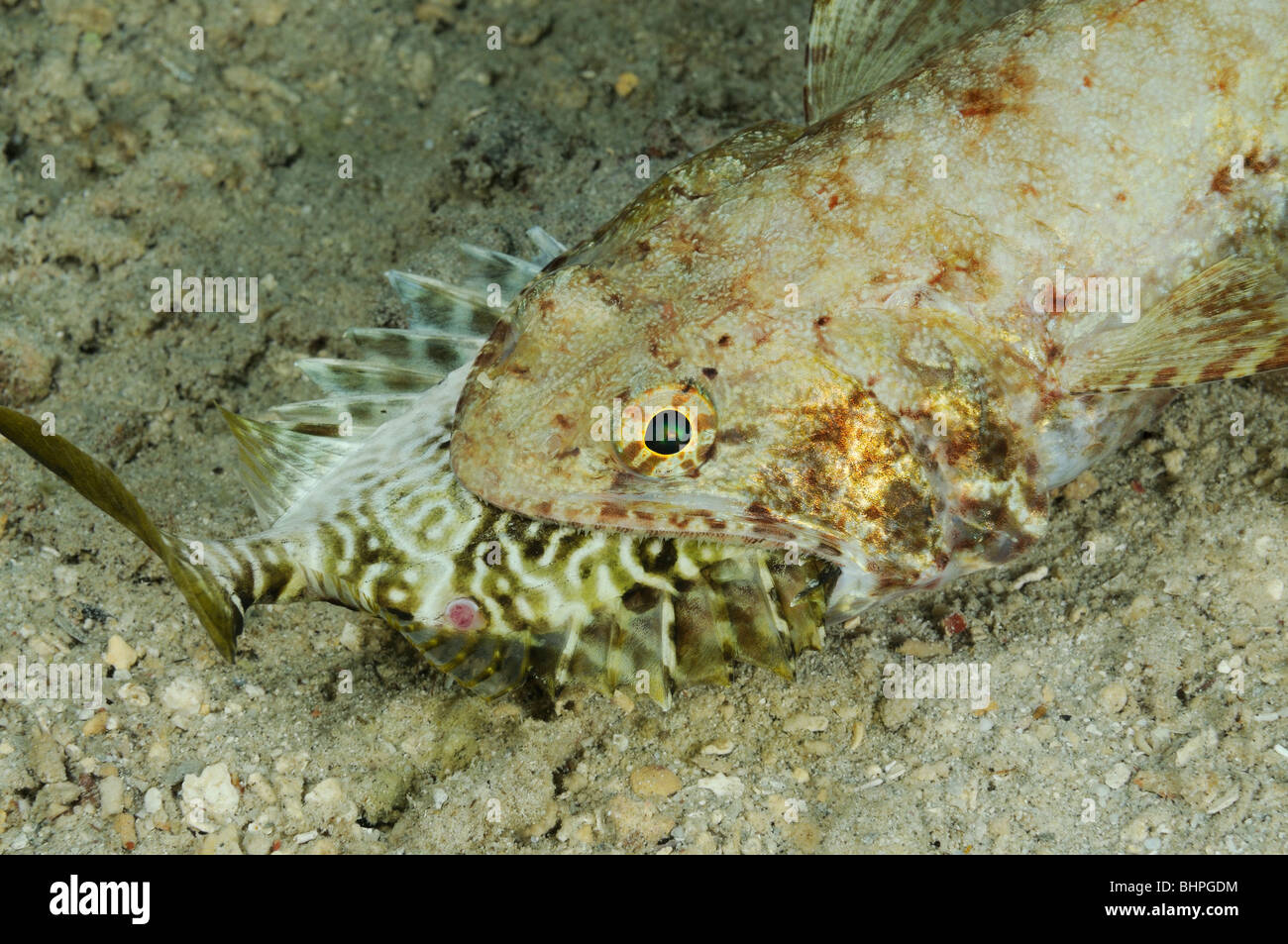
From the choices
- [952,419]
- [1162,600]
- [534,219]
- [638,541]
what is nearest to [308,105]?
[534,219]

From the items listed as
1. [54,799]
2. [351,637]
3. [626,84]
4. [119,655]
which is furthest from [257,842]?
[626,84]

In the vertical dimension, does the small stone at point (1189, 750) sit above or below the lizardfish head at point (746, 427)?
below

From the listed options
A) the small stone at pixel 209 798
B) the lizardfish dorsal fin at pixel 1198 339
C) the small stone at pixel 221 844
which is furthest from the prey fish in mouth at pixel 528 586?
the lizardfish dorsal fin at pixel 1198 339

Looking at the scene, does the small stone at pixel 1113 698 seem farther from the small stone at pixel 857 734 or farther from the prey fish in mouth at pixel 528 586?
the prey fish in mouth at pixel 528 586

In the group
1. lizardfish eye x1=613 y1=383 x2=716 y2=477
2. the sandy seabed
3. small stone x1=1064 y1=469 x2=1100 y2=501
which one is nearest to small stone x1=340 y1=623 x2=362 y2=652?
the sandy seabed

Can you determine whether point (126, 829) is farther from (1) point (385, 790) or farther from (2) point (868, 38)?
(2) point (868, 38)

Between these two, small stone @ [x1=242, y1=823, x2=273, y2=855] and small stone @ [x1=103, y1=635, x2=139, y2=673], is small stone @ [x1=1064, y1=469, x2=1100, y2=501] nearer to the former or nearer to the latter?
small stone @ [x1=242, y1=823, x2=273, y2=855]
